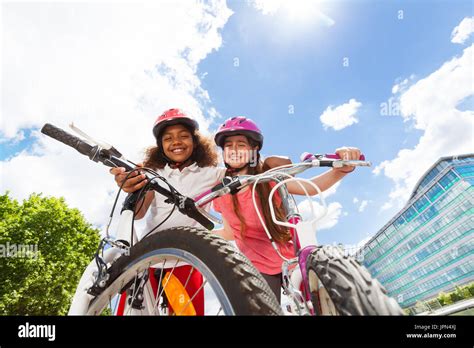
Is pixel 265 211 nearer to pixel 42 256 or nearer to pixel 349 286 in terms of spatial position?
pixel 349 286

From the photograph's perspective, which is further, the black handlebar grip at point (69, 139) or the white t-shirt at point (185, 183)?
the white t-shirt at point (185, 183)

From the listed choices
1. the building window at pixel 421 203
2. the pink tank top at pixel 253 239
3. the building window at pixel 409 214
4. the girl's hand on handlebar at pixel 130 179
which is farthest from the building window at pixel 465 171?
the girl's hand on handlebar at pixel 130 179

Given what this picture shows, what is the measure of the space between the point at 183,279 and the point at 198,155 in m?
1.54

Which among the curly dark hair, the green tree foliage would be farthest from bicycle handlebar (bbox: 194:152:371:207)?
the green tree foliage

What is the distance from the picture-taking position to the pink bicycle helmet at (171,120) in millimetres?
3350

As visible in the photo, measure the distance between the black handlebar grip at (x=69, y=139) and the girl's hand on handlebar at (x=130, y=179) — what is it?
241 millimetres

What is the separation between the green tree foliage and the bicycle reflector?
11857 millimetres

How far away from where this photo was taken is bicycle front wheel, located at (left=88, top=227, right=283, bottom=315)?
132 cm

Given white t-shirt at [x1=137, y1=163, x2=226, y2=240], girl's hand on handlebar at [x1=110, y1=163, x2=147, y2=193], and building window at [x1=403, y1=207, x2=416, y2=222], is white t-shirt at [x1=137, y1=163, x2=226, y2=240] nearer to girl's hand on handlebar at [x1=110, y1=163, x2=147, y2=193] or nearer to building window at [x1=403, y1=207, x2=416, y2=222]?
girl's hand on handlebar at [x1=110, y1=163, x2=147, y2=193]

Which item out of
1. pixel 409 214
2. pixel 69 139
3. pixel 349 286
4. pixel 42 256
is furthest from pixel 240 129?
pixel 409 214

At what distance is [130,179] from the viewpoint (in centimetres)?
242

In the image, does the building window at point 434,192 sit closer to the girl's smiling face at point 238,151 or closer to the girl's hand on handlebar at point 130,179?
the girl's smiling face at point 238,151
